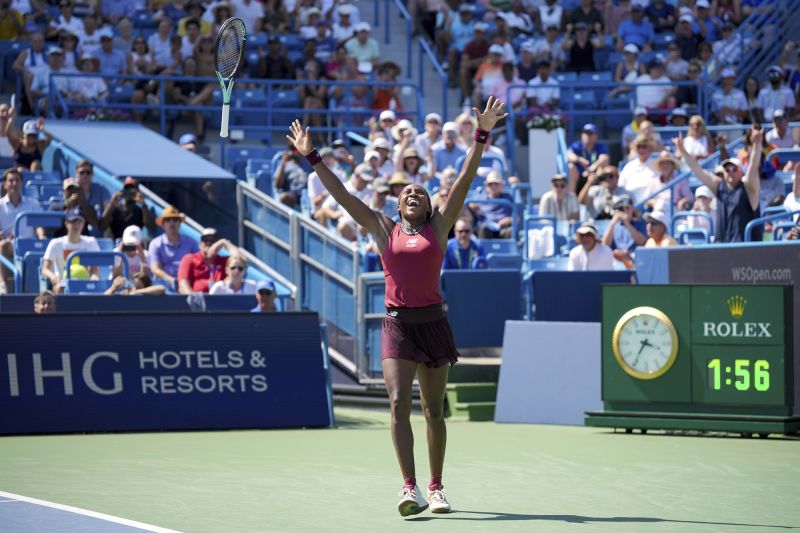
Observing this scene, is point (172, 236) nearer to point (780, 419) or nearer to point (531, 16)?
point (780, 419)

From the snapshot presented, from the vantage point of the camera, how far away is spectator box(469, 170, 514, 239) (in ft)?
64.3

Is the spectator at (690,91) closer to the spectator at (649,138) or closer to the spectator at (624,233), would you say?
the spectator at (649,138)

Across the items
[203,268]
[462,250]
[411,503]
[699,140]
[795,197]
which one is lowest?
[411,503]

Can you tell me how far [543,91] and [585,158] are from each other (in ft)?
8.61

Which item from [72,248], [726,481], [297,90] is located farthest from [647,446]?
[297,90]

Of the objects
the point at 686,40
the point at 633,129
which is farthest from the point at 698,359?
the point at 686,40

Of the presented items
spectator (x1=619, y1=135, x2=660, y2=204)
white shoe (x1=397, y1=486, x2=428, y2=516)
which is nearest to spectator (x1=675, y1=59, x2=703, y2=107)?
spectator (x1=619, y1=135, x2=660, y2=204)

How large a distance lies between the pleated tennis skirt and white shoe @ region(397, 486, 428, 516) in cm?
76

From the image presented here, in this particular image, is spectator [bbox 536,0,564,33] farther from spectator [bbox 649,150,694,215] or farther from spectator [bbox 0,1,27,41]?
spectator [bbox 0,1,27,41]

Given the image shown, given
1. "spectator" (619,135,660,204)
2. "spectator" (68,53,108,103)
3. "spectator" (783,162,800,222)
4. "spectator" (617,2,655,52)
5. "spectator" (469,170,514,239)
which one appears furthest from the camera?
"spectator" (617,2,655,52)

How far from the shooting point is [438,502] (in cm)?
845

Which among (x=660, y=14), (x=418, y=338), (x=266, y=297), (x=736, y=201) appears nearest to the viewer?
(x=418, y=338)

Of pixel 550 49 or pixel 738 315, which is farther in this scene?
pixel 550 49

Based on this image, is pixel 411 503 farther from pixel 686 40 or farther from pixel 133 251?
pixel 686 40
